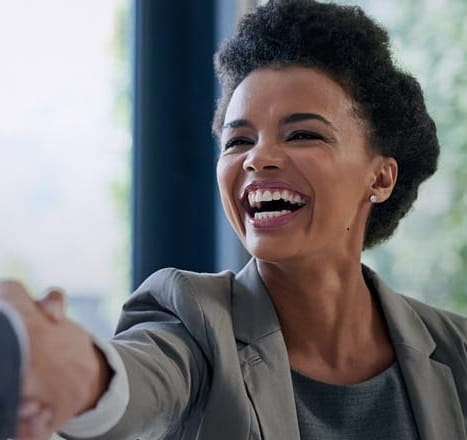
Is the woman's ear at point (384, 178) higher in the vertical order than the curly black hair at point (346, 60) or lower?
lower

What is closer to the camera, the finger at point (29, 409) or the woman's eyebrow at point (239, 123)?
the finger at point (29, 409)

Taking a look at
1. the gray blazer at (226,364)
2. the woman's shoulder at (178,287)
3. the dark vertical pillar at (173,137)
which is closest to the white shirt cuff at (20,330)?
the gray blazer at (226,364)

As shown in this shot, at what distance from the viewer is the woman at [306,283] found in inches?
48.3

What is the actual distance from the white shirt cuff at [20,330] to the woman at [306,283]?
355 millimetres

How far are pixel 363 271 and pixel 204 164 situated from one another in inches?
20.6

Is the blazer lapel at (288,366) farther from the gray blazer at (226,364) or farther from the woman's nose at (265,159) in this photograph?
the woman's nose at (265,159)

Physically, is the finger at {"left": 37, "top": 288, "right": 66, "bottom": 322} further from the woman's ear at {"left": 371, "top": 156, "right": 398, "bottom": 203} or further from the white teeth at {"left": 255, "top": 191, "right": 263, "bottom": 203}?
the woman's ear at {"left": 371, "top": 156, "right": 398, "bottom": 203}

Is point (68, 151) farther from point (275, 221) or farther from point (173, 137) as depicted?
point (275, 221)

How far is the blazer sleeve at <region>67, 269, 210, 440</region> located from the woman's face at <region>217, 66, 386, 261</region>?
14 centimetres

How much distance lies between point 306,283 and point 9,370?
664 millimetres

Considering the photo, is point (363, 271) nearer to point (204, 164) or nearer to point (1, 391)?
point (204, 164)

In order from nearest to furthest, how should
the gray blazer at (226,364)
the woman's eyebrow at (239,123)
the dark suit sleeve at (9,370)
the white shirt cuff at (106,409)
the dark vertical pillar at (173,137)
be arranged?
the dark suit sleeve at (9,370) → the white shirt cuff at (106,409) → the gray blazer at (226,364) → the woman's eyebrow at (239,123) → the dark vertical pillar at (173,137)

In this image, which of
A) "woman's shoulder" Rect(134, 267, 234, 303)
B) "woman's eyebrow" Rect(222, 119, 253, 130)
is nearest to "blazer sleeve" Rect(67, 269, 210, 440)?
"woman's shoulder" Rect(134, 267, 234, 303)

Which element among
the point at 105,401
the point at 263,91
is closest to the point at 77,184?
the point at 263,91
